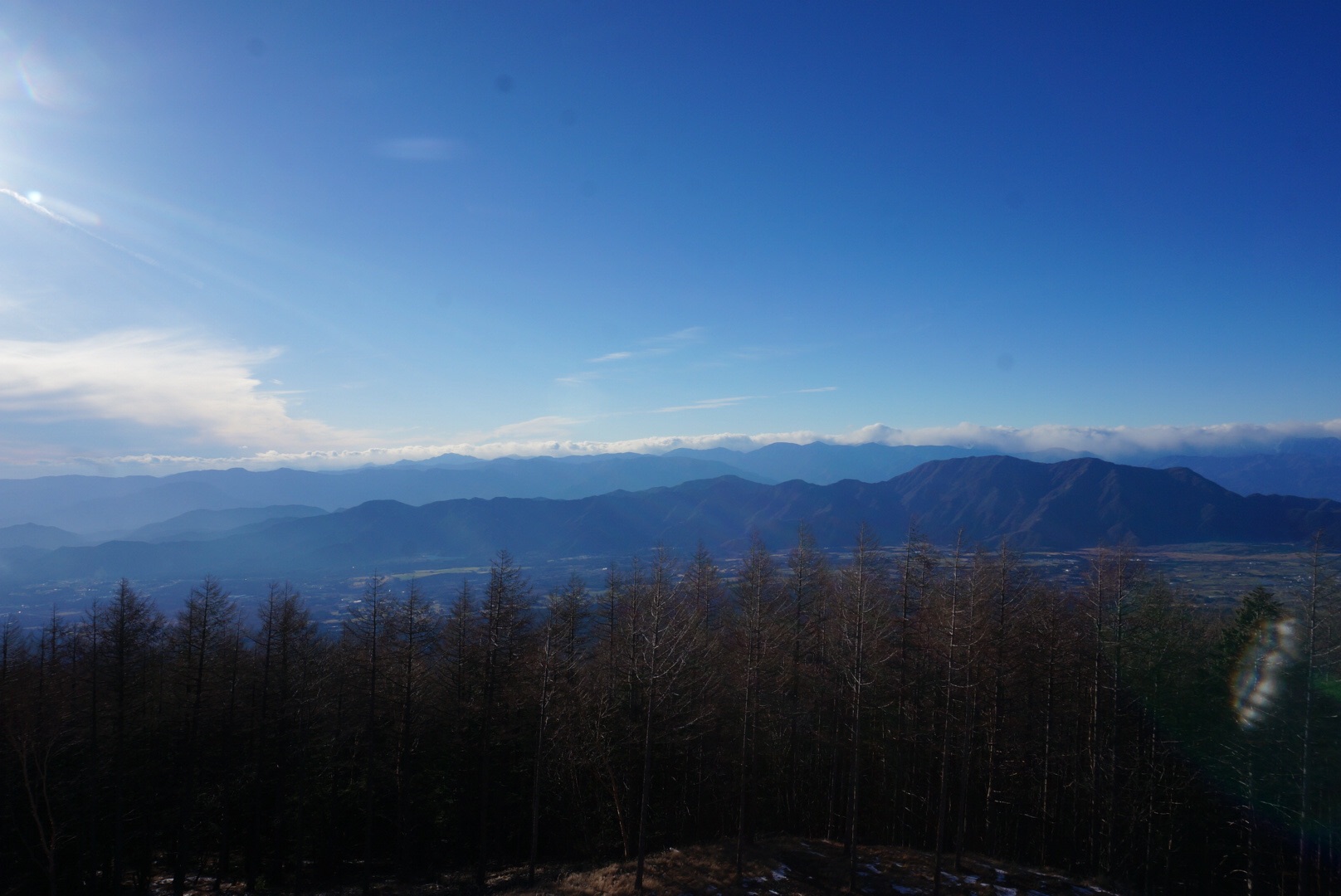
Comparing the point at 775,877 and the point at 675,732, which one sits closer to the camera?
the point at 775,877

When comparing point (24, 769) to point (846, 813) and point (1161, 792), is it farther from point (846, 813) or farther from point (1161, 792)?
point (1161, 792)

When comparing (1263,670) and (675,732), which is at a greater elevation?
(1263,670)

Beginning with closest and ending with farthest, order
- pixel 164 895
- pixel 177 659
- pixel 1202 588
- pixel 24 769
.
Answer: pixel 24 769
pixel 164 895
pixel 177 659
pixel 1202 588

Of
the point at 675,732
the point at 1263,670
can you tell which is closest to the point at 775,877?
the point at 675,732

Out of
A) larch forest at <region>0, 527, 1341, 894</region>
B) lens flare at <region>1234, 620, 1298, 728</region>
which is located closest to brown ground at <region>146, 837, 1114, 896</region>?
larch forest at <region>0, 527, 1341, 894</region>

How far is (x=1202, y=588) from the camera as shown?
378ft

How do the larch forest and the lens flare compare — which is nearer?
the lens flare

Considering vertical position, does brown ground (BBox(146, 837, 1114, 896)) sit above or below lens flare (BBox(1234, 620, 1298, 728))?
below

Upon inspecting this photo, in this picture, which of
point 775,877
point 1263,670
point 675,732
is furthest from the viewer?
point 675,732

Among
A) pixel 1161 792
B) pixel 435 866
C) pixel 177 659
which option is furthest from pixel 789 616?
pixel 177 659

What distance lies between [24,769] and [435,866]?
52.3ft

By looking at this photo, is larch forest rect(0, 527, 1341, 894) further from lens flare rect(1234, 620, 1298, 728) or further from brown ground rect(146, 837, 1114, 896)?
brown ground rect(146, 837, 1114, 896)

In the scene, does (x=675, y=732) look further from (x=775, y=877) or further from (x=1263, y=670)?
(x=1263, y=670)

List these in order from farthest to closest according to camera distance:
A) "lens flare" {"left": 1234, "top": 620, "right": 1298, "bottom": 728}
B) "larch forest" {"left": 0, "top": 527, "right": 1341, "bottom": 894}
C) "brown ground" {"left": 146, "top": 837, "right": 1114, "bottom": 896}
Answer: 1. "larch forest" {"left": 0, "top": 527, "right": 1341, "bottom": 894}
2. "lens flare" {"left": 1234, "top": 620, "right": 1298, "bottom": 728}
3. "brown ground" {"left": 146, "top": 837, "right": 1114, "bottom": 896}
